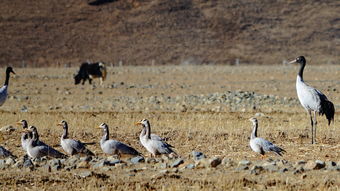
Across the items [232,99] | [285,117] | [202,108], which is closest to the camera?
[285,117]

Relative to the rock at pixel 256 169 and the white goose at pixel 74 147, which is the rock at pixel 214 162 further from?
the white goose at pixel 74 147

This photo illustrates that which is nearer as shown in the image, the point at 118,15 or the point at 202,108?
the point at 202,108

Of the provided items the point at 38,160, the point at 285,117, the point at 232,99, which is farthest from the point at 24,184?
the point at 232,99

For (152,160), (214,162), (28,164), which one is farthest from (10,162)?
(214,162)

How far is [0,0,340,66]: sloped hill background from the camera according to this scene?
8344cm

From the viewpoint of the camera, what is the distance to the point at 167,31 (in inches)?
3551

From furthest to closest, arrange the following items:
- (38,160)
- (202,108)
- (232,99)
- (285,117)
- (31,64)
Answer: (31,64) → (232,99) → (202,108) → (285,117) → (38,160)

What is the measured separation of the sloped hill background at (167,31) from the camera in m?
83.4

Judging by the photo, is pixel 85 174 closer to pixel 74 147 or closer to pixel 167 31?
pixel 74 147

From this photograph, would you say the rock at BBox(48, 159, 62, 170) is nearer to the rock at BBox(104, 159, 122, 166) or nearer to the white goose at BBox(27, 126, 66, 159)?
the rock at BBox(104, 159, 122, 166)

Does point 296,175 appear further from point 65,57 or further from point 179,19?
point 179,19

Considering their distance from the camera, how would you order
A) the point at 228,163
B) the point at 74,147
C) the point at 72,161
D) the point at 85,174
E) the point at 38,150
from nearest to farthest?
the point at 85,174 < the point at 228,163 < the point at 72,161 < the point at 38,150 < the point at 74,147

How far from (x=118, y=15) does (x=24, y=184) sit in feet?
277

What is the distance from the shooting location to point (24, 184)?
420 inches
